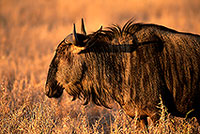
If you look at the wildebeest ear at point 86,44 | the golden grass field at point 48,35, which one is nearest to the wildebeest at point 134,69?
the wildebeest ear at point 86,44

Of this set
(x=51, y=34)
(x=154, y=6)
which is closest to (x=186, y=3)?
(x=154, y=6)

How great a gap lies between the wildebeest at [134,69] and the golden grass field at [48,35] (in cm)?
45

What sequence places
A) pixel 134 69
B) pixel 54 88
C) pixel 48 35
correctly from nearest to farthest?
pixel 134 69 < pixel 54 88 < pixel 48 35

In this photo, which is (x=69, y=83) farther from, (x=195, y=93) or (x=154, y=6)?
(x=154, y=6)

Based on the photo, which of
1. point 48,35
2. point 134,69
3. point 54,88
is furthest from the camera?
point 48,35

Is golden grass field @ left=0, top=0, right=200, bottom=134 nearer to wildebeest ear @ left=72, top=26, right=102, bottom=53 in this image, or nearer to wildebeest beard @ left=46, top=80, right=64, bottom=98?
wildebeest beard @ left=46, top=80, right=64, bottom=98

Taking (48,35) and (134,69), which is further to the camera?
(48,35)

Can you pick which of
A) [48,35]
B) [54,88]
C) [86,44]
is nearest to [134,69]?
[86,44]

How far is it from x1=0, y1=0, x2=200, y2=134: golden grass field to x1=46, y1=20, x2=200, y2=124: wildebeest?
A: 0.45 meters

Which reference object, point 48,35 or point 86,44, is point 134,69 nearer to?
point 86,44

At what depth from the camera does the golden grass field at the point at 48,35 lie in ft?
16.8

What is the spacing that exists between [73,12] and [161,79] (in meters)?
19.8

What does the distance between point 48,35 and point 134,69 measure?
12422 millimetres

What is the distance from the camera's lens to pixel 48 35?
15.2m
